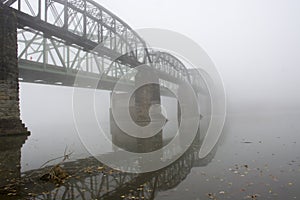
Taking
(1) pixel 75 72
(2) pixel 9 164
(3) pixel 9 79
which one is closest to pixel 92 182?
(2) pixel 9 164

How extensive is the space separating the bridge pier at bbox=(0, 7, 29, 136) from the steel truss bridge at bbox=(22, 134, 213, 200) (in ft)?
39.7

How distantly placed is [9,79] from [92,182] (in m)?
16.6

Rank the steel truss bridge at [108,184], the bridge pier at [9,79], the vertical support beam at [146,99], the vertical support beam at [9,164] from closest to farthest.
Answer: the steel truss bridge at [108,184]
the vertical support beam at [9,164]
the bridge pier at [9,79]
the vertical support beam at [146,99]

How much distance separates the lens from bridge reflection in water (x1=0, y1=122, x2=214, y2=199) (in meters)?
6.52

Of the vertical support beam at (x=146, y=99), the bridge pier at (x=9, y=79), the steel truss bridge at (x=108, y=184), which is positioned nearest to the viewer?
the steel truss bridge at (x=108, y=184)

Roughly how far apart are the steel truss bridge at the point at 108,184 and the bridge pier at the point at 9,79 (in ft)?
39.7

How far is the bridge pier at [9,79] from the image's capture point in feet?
62.9

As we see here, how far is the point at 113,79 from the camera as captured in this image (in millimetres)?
50438

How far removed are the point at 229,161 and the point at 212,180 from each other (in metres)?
3.34

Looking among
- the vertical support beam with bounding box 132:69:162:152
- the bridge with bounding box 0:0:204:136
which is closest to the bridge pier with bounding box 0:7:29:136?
the bridge with bounding box 0:0:204:136

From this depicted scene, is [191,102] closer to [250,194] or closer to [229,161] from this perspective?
[229,161]

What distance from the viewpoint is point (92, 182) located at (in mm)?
7695

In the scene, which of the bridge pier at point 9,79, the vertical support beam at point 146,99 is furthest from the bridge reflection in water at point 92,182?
the vertical support beam at point 146,99

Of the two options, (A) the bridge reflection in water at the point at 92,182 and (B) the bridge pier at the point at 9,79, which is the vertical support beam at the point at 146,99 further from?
(A) the bridge reflection in water at the point at 92,182
